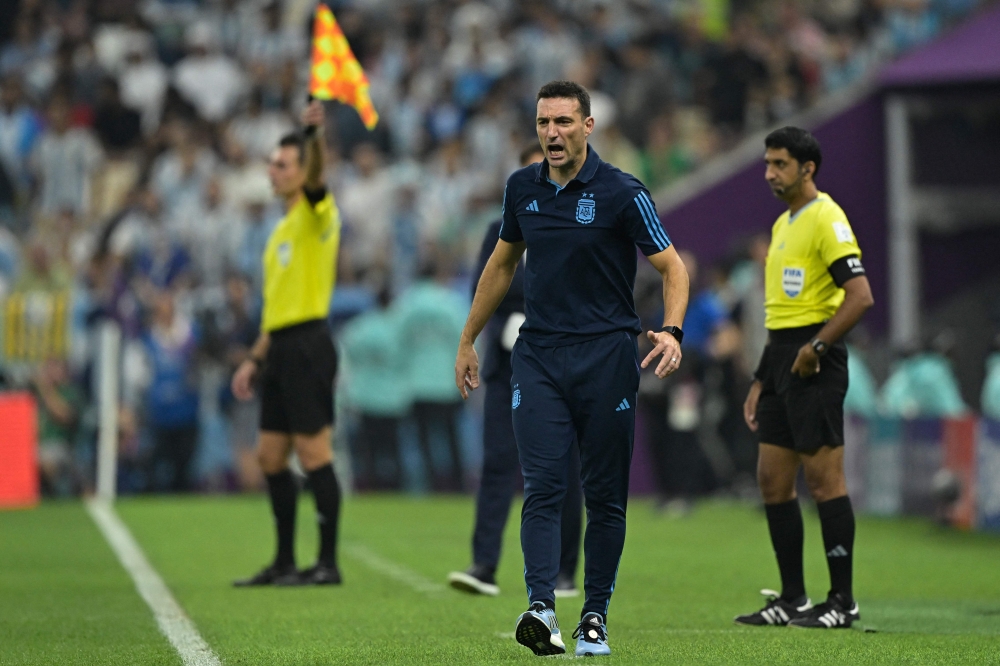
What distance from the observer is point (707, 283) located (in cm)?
2089

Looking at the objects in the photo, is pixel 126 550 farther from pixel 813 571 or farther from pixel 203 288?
pixel 203 288

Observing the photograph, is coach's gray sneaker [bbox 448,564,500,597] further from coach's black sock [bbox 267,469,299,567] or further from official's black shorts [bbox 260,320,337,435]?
official's black shorts [bbox 260,320,337,435]

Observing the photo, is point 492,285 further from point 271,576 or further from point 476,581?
point 271,576

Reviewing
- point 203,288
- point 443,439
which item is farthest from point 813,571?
point 203,288

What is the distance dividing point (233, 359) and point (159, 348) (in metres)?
0.86

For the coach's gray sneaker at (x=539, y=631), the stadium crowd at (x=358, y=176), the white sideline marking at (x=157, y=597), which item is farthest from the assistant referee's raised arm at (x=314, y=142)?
the stadium crowd at (x=358, y=176)

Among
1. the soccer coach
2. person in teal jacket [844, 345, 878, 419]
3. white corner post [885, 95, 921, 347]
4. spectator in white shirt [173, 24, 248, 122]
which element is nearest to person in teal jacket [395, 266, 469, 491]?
person in teal jacket [844, 345, 878, 419]

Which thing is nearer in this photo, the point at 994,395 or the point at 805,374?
the point at 805,374

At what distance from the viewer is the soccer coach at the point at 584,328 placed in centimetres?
720

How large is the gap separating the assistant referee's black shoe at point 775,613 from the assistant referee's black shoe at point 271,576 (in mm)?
3013

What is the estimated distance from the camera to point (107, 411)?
19.5 metres

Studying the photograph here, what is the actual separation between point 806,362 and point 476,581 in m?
2.61

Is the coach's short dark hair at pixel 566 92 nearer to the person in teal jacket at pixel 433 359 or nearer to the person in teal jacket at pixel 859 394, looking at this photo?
the person in teal jacket at pixel 859 394

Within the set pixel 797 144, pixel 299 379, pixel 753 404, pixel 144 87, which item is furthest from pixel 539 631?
pixel 144 87
